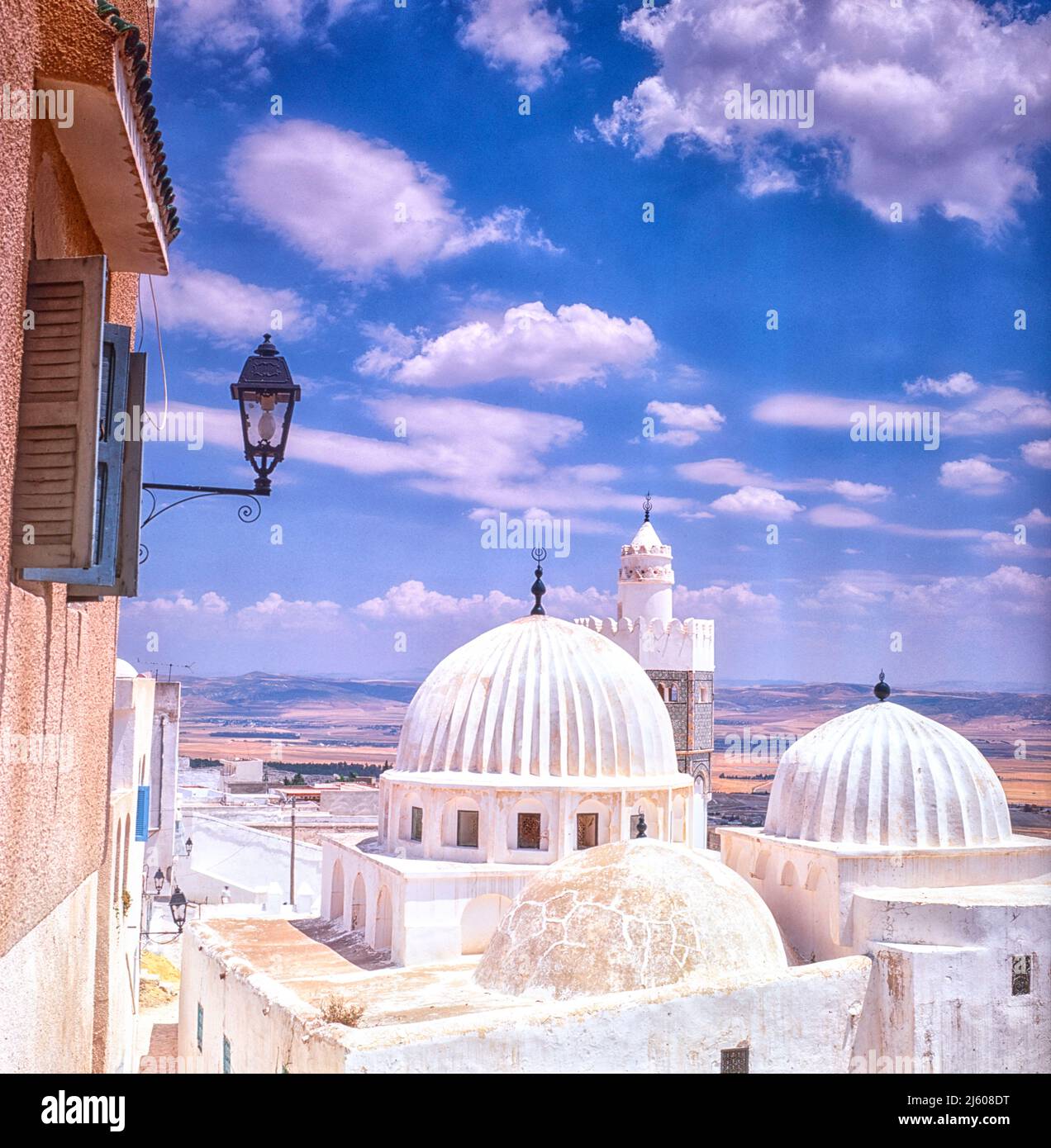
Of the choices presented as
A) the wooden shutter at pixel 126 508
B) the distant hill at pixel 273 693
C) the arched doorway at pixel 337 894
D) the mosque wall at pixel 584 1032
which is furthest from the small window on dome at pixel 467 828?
the distant hill at pixel 273 693

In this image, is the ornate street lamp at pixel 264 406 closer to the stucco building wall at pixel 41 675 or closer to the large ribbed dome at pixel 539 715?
the stucco building wall at pixel 41 675

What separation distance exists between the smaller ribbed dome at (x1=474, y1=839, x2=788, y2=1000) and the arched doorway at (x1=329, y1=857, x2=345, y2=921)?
4.88 meters

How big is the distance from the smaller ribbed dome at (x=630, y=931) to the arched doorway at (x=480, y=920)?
2259 millimetres

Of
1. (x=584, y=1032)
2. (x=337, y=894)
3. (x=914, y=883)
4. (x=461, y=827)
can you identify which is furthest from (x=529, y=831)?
(x=584, y=1032)

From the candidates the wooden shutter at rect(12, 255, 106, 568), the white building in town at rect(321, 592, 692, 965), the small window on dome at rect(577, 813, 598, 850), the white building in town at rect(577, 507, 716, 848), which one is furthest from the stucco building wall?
the white building in town at rect(577, 507, 716, 848)

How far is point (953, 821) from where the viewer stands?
14.0 metres

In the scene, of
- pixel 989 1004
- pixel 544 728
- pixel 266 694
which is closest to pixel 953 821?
pixel 989 1004

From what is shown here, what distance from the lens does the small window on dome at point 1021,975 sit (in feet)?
41.0

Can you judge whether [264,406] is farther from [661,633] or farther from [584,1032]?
[661,633]

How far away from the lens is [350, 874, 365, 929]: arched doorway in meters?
15.5

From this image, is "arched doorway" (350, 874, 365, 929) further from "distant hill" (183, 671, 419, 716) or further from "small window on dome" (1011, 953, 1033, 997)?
"distant hill" (183, 671, 419, 716)

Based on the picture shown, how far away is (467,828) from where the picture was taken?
15461 millimetres

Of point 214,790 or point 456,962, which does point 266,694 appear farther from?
point 456,962

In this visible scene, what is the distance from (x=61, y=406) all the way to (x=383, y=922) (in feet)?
35.5
